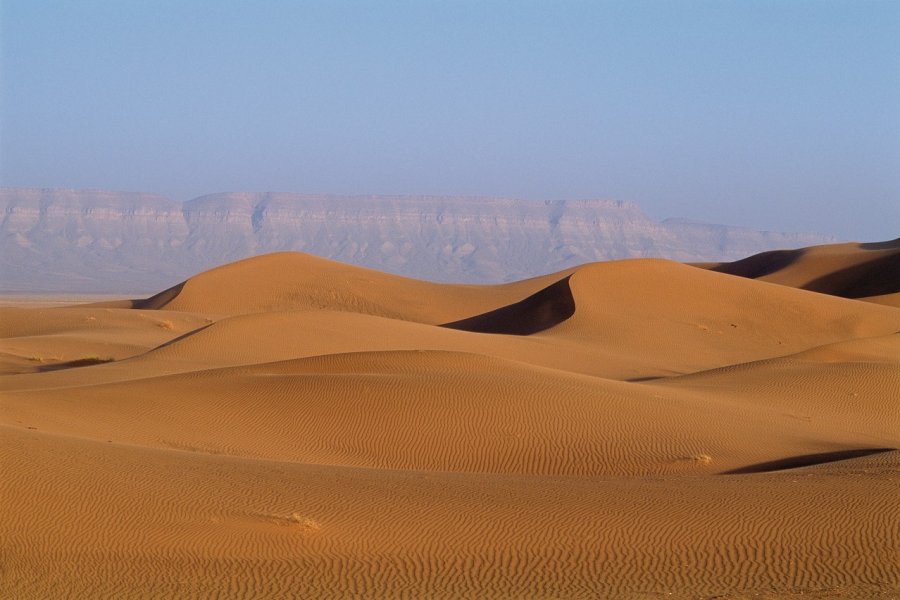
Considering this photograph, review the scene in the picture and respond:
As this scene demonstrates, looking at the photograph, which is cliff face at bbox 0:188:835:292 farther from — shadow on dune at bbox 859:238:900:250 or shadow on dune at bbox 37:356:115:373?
shadow on dune at bbox 37:356:115:373

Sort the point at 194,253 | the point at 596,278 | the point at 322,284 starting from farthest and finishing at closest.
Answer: the point at 194,253 < the point at 322,284 < the point at 596,278

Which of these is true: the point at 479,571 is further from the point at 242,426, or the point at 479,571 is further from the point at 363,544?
the point at 242,426

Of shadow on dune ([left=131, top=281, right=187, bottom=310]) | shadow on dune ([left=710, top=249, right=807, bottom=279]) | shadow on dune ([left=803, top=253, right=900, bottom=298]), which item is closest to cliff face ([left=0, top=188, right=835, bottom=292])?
shadow on dune ([left=710, top=249, right=807, bottom=279])

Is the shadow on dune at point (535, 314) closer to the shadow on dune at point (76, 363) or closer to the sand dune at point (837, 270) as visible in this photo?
the shadow on dune at point (76, 363)

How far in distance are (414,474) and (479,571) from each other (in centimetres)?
358

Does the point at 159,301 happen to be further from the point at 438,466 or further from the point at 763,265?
the point at 438,466

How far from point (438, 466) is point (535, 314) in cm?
2274

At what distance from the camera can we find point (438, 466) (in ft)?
45.4

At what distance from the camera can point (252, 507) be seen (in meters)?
8.97

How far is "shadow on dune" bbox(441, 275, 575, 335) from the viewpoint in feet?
114

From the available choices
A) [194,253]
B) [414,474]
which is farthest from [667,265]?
[194,253]

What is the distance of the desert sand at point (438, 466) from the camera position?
7641 millimetres

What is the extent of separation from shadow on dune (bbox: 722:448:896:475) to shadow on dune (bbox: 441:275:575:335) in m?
19.6

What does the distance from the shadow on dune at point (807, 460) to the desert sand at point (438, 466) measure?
0.06 metres
